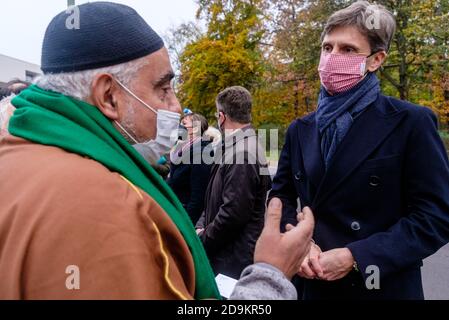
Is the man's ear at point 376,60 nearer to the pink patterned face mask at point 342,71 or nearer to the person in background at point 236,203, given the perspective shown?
the pink patterned face mask at point 342,71

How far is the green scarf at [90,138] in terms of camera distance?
45.8 inches

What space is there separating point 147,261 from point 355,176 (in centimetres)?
130

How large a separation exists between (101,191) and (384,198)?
4.66 ft

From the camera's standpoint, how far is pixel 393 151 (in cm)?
192

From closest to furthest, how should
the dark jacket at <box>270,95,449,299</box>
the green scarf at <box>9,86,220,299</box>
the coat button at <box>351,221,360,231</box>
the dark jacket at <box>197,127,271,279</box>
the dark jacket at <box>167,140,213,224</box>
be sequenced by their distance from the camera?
1. the green scarf at <box>9,86,220,299</box>
2. the dark jacket at <box>270,95,449,299</box>
3. the coat button at <box>351,221,360,231</box>
4. the dark jacket at <box>197,127,271,279</box>
5. the dark jacket at <box>167,140,213,224</box>

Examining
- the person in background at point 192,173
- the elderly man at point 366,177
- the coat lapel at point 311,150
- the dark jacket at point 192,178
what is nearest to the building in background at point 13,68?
the person in background at point 192,173

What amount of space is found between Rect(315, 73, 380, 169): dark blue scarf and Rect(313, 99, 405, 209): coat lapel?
0.04 metres

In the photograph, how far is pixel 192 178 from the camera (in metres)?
4.11

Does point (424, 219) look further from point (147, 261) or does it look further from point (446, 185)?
point (147, 261)

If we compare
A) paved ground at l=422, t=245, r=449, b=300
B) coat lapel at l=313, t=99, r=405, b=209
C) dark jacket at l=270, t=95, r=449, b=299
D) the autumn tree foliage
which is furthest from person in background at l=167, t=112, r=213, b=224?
the autumn tree foliage

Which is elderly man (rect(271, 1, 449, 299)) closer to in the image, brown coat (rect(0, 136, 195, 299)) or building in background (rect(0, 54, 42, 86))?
brown coat (rect(0, 136, 195, 299))

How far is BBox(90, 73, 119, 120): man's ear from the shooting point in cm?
137

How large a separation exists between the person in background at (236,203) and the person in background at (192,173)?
588mm
